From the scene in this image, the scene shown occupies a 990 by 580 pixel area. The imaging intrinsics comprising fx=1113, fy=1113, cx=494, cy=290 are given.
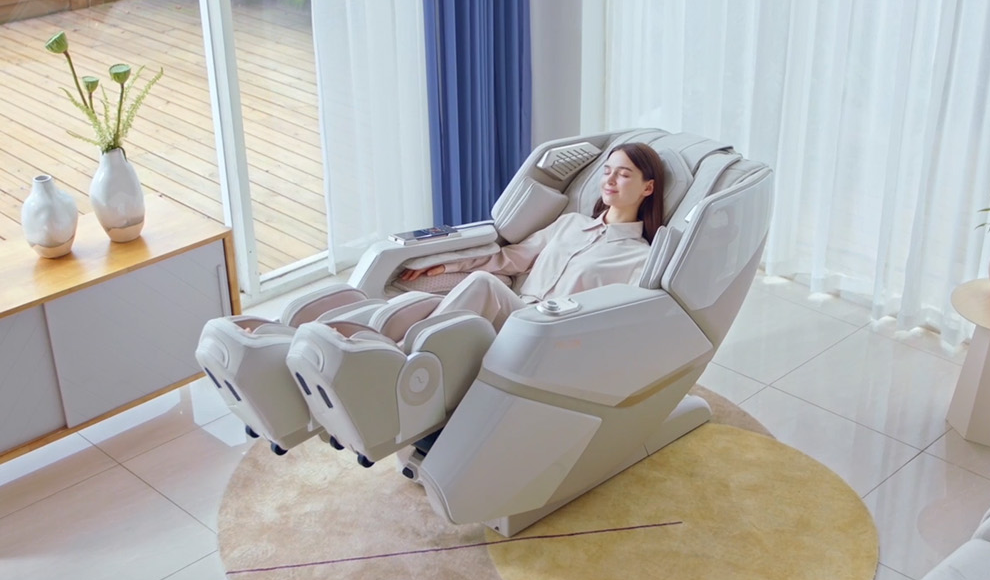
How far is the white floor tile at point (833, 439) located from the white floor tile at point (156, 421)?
5.55 ft

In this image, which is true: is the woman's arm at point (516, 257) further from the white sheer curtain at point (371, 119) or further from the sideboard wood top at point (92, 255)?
the white sheer curtain at point (371, 119)

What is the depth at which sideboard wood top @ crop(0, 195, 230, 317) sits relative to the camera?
3.07 m

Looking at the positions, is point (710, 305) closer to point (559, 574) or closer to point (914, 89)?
point (559, 574)

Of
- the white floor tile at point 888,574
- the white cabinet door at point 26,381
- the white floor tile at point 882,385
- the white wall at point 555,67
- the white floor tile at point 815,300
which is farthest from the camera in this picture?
the white wall at point 555,67

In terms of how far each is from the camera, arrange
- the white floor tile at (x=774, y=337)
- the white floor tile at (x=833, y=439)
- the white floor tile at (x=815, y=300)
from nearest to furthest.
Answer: the white floor tile at (x=833, y=439) < the white floor tile at (x=774, y=337) < the white floor tile at (x=815, y=300)

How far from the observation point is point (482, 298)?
289 centimetres

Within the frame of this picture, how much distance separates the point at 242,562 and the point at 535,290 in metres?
1.10

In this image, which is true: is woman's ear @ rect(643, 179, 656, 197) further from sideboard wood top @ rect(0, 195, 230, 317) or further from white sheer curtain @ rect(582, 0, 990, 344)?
sideboard wood top @ rect(0, 195, 230, 317)

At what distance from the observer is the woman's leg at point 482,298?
9.39 ft

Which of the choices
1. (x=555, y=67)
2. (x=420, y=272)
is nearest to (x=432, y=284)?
(x=420, y=272)

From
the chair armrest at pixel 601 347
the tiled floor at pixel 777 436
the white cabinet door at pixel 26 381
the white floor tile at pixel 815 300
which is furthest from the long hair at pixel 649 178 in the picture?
the white cabinet door at pixel 26 381

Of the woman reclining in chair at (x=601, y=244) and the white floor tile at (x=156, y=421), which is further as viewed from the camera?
the white floor tile at (x=156, y=421)

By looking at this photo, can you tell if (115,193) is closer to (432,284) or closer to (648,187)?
(432,284)

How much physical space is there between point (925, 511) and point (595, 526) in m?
0.89
